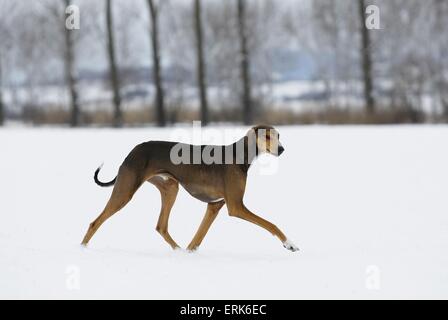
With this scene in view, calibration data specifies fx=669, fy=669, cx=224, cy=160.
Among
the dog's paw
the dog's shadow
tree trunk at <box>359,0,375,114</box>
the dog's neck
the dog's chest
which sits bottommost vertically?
the dog's shadow

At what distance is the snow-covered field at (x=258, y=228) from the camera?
549 cm

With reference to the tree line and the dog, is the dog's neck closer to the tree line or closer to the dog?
the dog

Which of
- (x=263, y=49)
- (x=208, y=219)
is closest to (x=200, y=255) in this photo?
(x=208, y=219)

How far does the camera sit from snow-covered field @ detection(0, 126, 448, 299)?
5.49m

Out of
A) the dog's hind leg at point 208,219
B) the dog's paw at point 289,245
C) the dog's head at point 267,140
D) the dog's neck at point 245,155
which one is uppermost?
the dog's head at point 267,140

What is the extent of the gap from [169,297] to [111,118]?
54.4ft

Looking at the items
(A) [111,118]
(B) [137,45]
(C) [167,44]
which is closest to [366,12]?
(A) [111,118]

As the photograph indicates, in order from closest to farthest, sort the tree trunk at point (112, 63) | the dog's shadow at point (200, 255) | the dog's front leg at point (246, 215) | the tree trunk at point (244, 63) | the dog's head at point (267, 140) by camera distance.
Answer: the dog's head at point (267, 140)
the dog's front leg at point (246, 215)
the dog's shadow at point (200, 255)
the tree trunk at point (112, 63)
the tree trunk at point (244, 63)

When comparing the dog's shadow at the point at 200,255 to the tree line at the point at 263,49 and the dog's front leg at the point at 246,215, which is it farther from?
the tree line at the point at 263,49

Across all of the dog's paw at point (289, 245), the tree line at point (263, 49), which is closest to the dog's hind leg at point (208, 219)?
the dog's paw at point (289, 245)

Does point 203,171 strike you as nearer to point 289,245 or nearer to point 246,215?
point 246,215

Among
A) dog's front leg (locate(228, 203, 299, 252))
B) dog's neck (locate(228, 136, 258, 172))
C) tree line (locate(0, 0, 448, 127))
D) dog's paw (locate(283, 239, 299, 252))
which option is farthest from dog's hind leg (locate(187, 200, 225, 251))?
tree line (locate(0, 0, 448, 127))

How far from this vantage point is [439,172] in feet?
32.9
